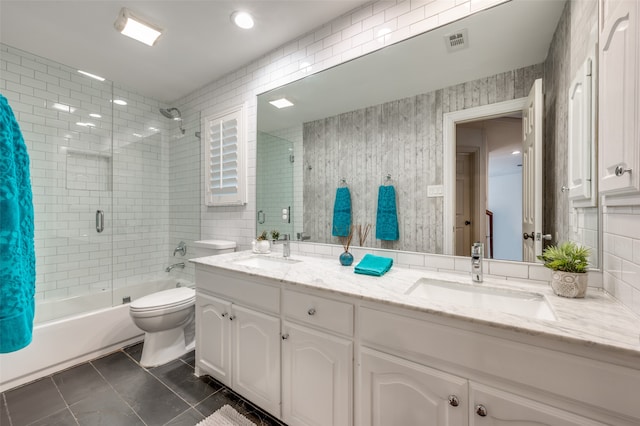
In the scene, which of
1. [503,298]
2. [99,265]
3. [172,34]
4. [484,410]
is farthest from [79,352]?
[503,298]

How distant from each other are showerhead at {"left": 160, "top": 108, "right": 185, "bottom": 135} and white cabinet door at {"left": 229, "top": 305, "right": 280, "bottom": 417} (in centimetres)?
256

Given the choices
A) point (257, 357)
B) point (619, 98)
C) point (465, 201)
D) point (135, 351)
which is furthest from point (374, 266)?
point (135, 351)

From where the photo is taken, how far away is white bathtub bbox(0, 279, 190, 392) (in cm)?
184

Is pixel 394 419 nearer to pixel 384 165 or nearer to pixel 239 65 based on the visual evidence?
pixel 384 165

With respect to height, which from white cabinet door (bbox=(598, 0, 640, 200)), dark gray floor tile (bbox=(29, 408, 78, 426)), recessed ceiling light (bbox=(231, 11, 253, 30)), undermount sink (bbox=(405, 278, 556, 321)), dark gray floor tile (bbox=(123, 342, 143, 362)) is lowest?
dark gray floor tile (bbox=(29, 408, 78, 426))

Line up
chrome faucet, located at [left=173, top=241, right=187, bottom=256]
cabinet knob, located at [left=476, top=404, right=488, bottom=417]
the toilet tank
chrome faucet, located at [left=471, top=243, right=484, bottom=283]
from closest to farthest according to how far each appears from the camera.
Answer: cabinet knob, located at [left=476, top=404, right=488, bottom=417]
chrome faucet, located at [left=471, top=243, right=484, bottom=283]
the toilet tank
chrome faucet, located at [left=173, top=241, right=187, bottom=256]

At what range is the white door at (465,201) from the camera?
143cm

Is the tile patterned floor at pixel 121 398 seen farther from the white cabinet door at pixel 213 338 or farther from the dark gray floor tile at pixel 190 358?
the white cabinet door at pixel 213 338

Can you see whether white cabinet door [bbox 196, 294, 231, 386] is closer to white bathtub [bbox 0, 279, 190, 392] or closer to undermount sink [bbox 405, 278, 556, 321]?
white bathtub [bbox 0, 279, 190, 392]

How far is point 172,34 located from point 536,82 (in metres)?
Result: 2.52

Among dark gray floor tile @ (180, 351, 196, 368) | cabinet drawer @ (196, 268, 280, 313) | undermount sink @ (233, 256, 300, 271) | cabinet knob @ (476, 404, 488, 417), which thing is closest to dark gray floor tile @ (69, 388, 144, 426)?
dark gray floor tile @ (180, 351, 196, 368)

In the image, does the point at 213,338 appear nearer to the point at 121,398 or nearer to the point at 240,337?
the point at 240,337

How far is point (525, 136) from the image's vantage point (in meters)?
1.30

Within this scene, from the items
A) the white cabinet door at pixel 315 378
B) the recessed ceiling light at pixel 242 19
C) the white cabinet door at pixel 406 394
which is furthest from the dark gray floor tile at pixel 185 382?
the recessed ceiling light at pixel 242 19
